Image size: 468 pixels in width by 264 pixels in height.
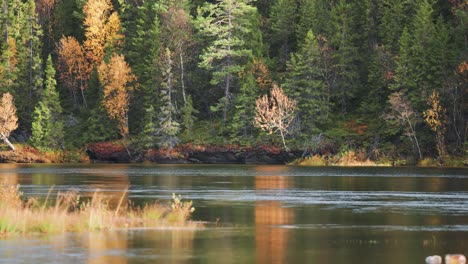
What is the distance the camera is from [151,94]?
13212 centimetres

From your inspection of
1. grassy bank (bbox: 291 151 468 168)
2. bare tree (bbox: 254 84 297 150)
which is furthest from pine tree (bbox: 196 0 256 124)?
grassy bank (bbox: 291 151 468 168)

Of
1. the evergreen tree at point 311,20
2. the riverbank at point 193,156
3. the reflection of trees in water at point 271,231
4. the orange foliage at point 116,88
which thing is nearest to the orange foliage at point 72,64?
the orange foliage at point 116,88

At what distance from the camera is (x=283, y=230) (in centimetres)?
3688

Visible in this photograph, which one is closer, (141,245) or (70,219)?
(141,245)

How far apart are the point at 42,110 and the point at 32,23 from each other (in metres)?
17.6

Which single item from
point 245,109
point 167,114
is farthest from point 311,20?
point 167,114

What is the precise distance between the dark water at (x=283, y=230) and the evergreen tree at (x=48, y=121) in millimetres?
62628

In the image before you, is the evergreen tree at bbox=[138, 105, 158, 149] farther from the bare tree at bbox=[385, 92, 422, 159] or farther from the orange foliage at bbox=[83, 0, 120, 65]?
the bare tree at bbox=[385, 92, 422, 159]

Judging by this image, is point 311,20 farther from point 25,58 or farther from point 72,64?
point 25,58

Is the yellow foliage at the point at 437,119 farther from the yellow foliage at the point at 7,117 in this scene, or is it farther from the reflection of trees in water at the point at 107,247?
the reflection of trees in water at the point at 107,247

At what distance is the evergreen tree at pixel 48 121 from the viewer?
13038cm

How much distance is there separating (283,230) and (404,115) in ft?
248

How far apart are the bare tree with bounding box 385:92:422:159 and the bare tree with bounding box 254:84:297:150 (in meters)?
14.6

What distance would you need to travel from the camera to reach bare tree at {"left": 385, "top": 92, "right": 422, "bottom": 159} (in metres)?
110
